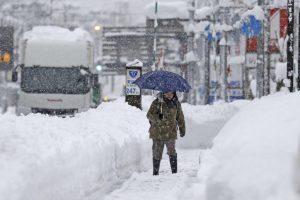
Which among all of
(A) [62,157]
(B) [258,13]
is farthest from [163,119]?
(B) [258,13]

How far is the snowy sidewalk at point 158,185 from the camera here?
9477mm

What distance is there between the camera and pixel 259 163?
15.4 feet

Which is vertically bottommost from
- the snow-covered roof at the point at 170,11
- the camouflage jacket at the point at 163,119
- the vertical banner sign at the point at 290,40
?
the camouflage jacket at the point at 163,119

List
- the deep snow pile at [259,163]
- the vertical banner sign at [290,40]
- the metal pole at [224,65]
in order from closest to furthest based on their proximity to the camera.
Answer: the deep snow pile at [259,163] < the vertical banner sign at [290,40] < the metal pole at [224,65]

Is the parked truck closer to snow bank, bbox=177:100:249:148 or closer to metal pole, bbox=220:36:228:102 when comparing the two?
snow bank, bbox=177:100:249:148

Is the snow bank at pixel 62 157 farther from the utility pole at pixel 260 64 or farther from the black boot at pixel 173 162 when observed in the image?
the utility pole at pixel 260 64

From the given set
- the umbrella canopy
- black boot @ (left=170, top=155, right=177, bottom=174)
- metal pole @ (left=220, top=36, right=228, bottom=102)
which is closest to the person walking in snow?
the umbrella canopy

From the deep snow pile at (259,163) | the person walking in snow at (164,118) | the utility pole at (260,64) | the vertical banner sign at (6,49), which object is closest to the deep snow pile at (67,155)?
the person walking in snow at (164,118)

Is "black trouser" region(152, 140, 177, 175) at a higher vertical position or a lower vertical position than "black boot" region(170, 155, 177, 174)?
higher

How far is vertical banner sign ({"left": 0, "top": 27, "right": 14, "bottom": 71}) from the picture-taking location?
29.4 m

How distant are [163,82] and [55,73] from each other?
11490 millimetres

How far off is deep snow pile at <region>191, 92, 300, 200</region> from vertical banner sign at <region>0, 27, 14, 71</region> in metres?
24.2

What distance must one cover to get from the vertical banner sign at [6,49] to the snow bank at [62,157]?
56.8 ft

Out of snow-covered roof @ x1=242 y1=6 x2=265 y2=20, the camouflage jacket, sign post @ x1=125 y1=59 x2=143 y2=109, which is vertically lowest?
the camouflage jacket
